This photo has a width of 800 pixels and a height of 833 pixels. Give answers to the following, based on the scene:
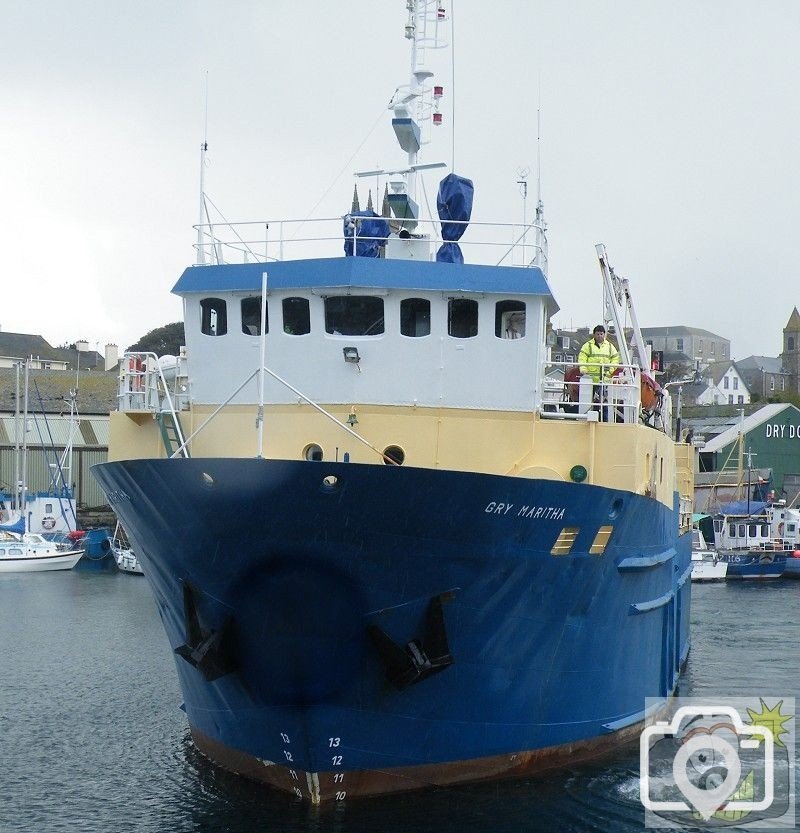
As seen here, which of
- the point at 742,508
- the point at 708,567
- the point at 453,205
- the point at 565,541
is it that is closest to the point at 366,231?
the point at 453,205

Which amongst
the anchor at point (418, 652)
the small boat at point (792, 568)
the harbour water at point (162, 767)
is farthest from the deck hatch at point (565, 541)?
the small boat at point (792, 568)

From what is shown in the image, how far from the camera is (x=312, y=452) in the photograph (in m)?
15.1

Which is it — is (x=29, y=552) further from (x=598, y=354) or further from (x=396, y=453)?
(x=396, y=453)

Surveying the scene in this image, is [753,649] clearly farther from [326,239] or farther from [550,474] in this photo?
[326,239]

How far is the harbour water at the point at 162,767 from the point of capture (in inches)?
546

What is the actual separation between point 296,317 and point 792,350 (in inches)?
4677

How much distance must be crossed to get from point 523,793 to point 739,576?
38.8 m

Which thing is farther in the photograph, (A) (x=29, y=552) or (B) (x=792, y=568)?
(A) (x=29, y=552)

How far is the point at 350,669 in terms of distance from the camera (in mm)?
13258

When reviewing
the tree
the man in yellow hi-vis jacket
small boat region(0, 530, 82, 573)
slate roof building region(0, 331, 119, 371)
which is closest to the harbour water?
the man in yellow hi-vis jacket

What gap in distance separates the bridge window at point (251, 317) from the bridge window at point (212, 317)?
0.31 meters

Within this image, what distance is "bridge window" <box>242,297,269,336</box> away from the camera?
15.8 metres

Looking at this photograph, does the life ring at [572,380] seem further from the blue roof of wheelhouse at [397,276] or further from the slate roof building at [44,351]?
the slate roof building at [44,351]

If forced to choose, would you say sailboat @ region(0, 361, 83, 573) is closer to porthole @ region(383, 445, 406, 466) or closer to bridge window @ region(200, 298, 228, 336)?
bridge window @ region(200, 298, 228, 336)
